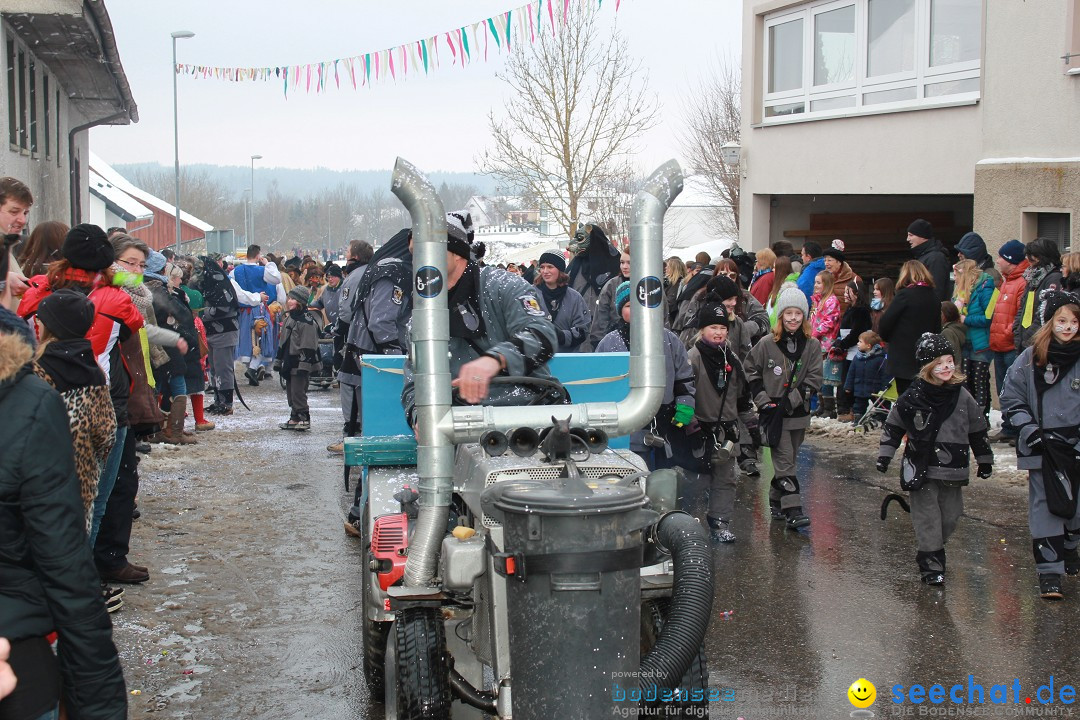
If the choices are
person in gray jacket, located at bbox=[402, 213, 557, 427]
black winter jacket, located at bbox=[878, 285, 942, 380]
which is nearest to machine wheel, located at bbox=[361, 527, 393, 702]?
person in gray jacket, located at bbox=[402, 213, 557, 427]

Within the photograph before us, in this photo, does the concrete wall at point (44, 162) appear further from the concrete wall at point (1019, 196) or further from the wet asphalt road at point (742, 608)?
the concrete wall at point (1019, 196)

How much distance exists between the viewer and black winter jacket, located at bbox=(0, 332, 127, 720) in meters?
2.90

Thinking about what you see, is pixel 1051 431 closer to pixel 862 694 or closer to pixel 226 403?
pixel 862 694

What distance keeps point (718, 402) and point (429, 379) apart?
4218mm

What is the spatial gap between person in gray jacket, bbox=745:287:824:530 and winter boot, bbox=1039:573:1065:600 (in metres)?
1.94

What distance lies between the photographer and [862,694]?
5.19 meters

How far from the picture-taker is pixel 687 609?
3.70m

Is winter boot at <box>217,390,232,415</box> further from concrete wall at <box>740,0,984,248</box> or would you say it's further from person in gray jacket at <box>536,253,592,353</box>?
concrete wall at <box>740,0,984,248</box>

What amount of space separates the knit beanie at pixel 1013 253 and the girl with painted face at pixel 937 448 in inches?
173

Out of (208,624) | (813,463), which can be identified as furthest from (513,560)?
(813,463)

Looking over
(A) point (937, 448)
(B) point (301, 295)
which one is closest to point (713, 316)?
(A) point (937, 448)

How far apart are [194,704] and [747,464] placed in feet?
17.1

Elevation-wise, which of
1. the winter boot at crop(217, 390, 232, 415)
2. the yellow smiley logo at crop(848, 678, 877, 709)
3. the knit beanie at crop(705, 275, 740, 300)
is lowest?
the yellow smiley logo at crop(848, 678, 877, 709)

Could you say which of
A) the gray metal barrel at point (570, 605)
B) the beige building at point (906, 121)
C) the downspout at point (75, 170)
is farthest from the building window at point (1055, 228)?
the downspout at point (75, 170)
